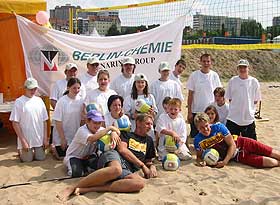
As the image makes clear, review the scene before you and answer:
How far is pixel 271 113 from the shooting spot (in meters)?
10.0

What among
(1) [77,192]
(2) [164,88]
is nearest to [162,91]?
(2) [164,88]

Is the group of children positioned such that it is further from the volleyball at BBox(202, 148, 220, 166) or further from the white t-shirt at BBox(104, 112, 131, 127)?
the volleyball at BBox(202, 148, 220, 166)

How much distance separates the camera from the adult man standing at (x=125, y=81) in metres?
5.71

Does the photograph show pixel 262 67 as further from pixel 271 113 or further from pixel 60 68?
pixel 60 68

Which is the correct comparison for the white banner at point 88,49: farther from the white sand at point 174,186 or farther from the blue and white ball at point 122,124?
the blue and white ball at point 122,124

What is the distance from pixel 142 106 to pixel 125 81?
25.5 inches

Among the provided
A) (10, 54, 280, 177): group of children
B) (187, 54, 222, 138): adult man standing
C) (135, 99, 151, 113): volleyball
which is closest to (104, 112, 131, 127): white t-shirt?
(10, 54, 280, 177): group of children

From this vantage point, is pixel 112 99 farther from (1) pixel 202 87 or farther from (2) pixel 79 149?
(1) pixel 202 87

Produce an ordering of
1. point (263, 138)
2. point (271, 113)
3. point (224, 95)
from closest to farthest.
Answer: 1. point (224, 95)
2. point (263, 138)
3. point (271, 113)

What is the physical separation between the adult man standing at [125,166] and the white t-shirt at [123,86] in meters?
0.89

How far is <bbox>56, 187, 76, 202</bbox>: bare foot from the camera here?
4.11 metres

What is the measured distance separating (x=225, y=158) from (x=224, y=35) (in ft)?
64.6

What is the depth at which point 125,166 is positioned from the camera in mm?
4586

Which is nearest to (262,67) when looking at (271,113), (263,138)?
(271,113)
